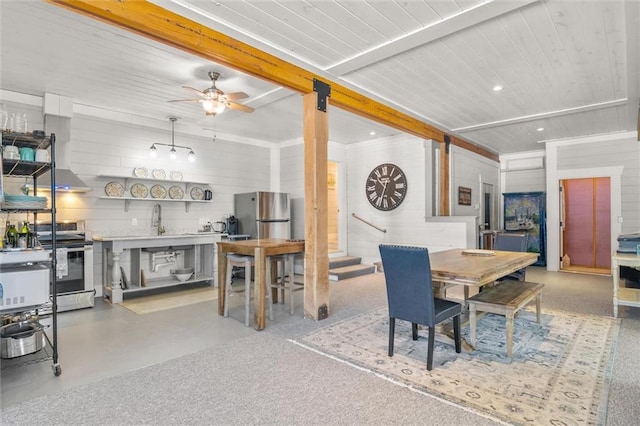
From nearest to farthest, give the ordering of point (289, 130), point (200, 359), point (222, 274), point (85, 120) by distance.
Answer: point (200, 359) → point (222, 274) → point (85, 120) → point (289, 130)

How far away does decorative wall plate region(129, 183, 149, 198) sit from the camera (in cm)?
546

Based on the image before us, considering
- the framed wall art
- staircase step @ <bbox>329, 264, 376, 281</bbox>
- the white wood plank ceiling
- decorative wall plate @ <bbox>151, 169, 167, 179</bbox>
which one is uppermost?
the white wood plank ceiling

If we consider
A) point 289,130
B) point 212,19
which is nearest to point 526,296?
point 212,19

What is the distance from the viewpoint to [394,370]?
2.60 meters

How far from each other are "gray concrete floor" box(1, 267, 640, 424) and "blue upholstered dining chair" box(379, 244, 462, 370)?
106 centimetres

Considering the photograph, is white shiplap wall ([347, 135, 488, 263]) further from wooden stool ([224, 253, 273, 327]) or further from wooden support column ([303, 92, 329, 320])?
wooden stool ([224, 253, 273, 327])

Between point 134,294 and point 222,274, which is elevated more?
point 222,274

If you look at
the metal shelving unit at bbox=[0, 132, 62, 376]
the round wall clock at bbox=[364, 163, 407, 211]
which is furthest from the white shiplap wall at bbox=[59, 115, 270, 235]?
the round wall clock at bbox=[364, 163, 407, 211]

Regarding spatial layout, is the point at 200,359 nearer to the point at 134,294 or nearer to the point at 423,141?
the point at 134,294

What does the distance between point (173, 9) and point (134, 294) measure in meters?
4.04

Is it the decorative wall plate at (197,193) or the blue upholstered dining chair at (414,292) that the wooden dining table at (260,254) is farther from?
the decorative wall plate at (197,193)

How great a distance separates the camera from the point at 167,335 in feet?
11.3

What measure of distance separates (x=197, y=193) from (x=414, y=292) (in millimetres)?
4706

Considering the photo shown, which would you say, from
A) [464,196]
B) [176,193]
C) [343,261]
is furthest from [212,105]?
[464,196]
